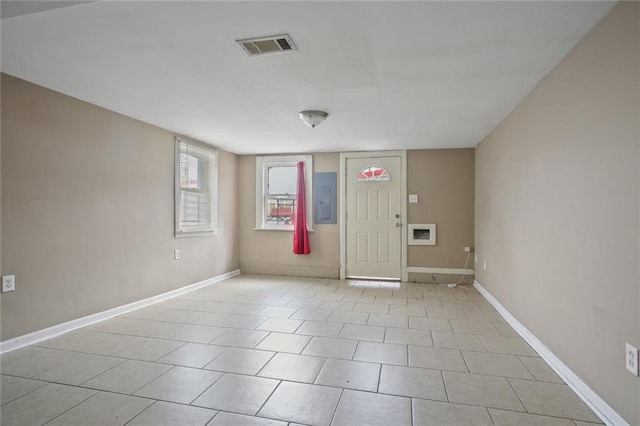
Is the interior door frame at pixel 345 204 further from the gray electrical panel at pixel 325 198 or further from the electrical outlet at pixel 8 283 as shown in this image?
the electrical outlet at pixel 8 283

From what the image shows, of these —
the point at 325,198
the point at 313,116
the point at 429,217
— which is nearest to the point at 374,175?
the point at 325,198

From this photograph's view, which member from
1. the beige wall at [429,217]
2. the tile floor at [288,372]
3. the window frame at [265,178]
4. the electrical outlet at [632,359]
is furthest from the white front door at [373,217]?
the electrical outlet at [632,359]

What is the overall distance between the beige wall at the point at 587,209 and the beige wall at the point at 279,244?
3.01 meters

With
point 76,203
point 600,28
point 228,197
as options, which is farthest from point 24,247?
point 600,28

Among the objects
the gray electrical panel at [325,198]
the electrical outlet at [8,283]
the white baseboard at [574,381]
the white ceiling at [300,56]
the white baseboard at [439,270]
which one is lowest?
the white baseboard at [574,381]

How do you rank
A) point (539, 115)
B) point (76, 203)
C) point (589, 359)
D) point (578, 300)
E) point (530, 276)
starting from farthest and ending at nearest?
point (76, 203), point (530, 276), point (539, 115), point (578, 300), point (589, 359)

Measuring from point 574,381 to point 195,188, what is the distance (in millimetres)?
4642

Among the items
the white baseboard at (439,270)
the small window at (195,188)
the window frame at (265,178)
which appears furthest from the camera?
the window frame at (265,178)

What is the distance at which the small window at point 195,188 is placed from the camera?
14.8ft

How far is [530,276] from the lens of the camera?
288cm

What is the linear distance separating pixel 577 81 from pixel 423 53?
0.96 metres

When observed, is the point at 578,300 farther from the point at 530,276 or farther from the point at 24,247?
the point at 24,247

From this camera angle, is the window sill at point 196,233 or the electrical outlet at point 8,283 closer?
the electrical outlet at point 8,283

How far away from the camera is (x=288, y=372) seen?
90.2 inches
